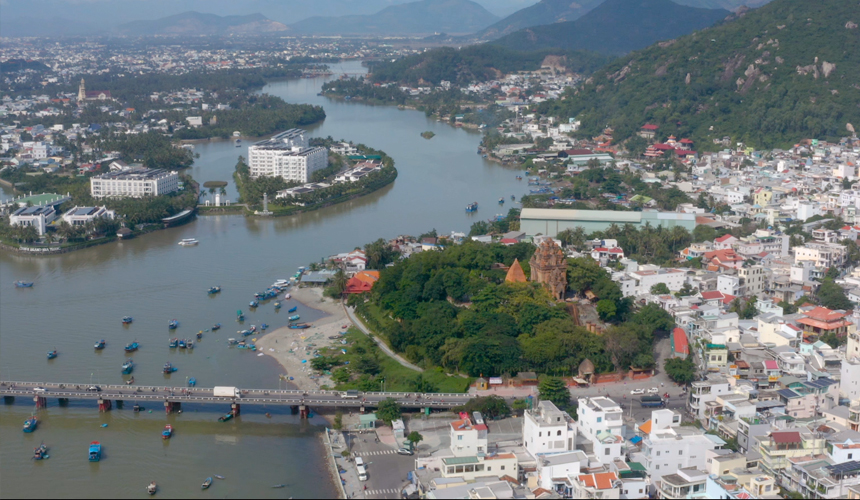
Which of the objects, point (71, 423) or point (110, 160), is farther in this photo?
point (110, 160)

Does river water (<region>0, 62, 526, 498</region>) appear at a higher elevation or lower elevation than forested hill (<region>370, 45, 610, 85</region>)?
lower

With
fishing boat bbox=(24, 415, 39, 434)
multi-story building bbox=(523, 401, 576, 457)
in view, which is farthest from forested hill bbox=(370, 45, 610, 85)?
multi-story building bbox=(523, 401, 576, 457)

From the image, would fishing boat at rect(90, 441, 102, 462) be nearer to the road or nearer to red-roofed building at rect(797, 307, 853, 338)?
the road

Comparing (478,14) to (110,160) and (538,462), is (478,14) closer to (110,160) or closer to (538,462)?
(110,160)

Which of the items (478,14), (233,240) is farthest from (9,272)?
(478,14)

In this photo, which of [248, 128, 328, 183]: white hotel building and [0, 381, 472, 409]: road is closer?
[0, 381, 472, 409]: road

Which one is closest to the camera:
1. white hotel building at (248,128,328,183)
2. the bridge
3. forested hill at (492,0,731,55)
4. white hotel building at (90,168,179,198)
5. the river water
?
the river water

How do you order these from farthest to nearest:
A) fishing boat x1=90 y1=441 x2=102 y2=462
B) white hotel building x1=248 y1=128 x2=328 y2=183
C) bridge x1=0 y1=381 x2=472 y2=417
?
white hotel building x1=248 y1=128 x2=328 y2=183
bridge x1=0 y1=381 x2=472 y2=417
fishing boat x1=90 y1=441 x2=102 y2=462
